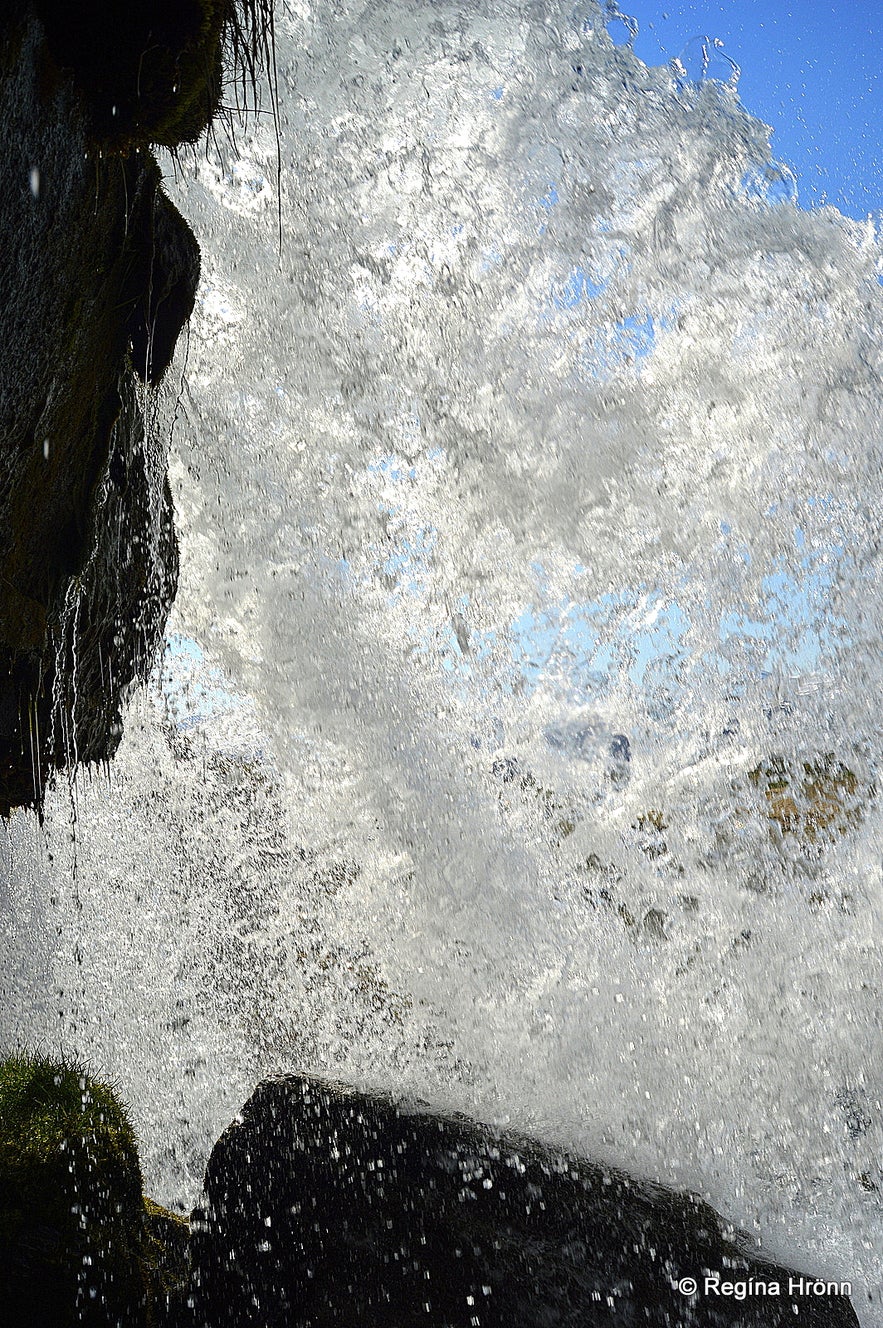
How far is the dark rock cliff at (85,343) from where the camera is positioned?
309 cm

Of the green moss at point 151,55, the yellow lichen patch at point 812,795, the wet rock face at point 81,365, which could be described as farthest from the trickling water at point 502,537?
the green moss at point 151,55

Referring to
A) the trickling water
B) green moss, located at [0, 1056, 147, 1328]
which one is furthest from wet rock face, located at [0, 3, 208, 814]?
green moss, located at [0, 1056, 147, 1328]


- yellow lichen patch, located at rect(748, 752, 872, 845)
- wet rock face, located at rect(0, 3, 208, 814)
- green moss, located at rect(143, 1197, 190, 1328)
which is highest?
wet rock face, located at rect(0, 3, 208, 814)

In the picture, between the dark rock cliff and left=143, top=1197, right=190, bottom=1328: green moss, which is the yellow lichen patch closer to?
left=143, top=1197, right=190, bottom=1328: green moss

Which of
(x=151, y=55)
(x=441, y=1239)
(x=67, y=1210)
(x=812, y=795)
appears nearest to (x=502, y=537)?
(x=812, y=795)

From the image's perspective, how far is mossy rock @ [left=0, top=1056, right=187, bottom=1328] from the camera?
3434mm

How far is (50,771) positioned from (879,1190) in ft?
19.5

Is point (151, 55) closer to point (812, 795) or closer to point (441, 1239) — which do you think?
Answer: point (441, 1239)

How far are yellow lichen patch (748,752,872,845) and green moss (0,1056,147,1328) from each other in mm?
5027

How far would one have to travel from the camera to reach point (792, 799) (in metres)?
6.56

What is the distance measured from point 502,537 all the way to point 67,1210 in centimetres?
549

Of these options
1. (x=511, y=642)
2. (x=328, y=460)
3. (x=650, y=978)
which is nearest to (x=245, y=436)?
(x=328, y=460)

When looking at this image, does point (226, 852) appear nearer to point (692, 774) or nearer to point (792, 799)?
point (692, 774)

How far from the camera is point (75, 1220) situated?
3.66 meters
